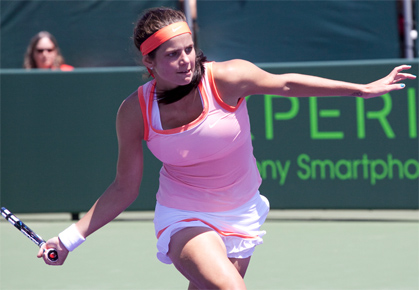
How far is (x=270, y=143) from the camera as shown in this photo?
6.96m

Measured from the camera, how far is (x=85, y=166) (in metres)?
7.11

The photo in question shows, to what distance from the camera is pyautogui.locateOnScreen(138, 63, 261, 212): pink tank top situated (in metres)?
3.05

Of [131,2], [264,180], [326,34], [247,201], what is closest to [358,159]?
[264,180]

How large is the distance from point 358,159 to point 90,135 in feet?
7.71

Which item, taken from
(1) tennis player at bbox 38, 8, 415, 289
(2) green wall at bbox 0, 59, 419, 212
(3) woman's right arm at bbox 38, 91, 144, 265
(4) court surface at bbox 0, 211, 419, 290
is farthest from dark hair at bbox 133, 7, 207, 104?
(2) green wall at bbox 0, 59, 419, 212

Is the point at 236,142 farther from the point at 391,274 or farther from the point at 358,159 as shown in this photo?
the point at 358,159

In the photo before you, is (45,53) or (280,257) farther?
(45,53)

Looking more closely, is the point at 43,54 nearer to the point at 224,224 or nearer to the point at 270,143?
the point at 270,143

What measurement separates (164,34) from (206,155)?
0.49m

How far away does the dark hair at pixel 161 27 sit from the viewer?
3.04 metres

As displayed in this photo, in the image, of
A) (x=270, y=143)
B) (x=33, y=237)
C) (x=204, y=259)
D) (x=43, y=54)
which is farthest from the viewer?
(x=43, y=54)

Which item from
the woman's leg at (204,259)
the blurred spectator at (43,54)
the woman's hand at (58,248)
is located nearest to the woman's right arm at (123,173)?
the woman's hand at (58,248)

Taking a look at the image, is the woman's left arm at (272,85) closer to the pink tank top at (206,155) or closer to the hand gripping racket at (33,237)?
the pink tank top at (206,155)

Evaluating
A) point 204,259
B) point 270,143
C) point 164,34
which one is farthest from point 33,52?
point 204,259
